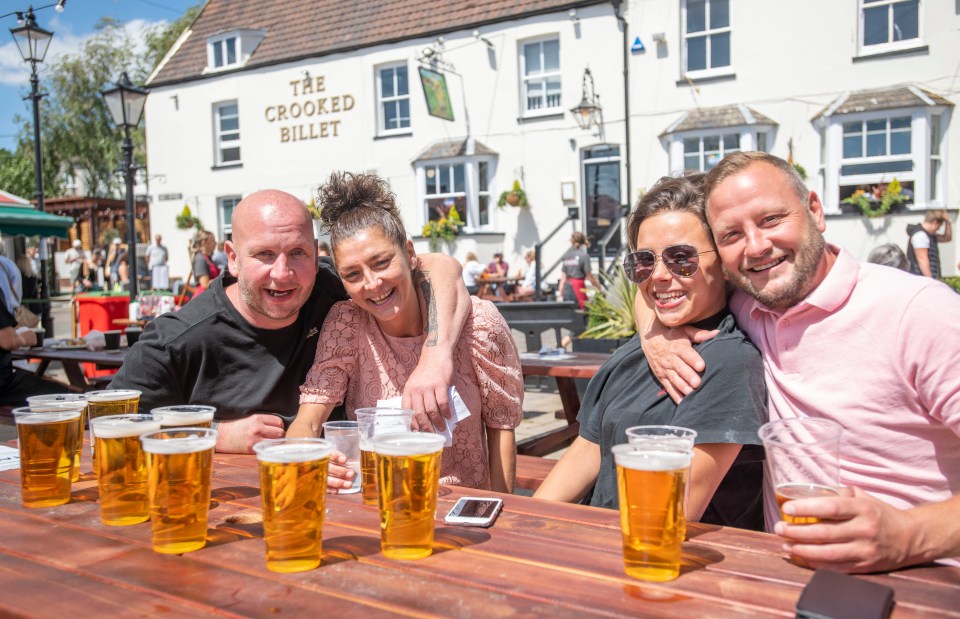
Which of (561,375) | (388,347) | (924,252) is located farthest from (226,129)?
(388,347)

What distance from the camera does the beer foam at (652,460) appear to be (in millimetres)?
1379

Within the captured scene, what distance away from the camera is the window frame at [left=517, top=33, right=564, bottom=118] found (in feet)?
55.5

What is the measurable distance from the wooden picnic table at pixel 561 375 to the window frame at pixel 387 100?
46.0ft

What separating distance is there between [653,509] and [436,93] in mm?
16660

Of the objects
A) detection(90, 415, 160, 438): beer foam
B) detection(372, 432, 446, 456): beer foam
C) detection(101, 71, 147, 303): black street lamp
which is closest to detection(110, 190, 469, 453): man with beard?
detection(90, 415, 160, 438): beer foam

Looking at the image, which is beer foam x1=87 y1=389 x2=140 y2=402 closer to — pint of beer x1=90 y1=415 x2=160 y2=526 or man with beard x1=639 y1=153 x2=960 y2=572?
pint of beer x1=90 y1=415 x2=160 y2=526

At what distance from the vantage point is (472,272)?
15969mm

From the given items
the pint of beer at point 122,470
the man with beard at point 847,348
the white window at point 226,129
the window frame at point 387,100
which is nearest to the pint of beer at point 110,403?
the pint of beer at point 122,470

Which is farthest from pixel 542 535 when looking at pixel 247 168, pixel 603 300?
pixel 247 168

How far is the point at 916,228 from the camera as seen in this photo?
33.5 feet

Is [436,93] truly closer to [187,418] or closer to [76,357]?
[76,357]

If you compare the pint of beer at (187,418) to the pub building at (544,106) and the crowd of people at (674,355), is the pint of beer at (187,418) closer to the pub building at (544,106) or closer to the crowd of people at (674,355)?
the crowd of people at (674,355)

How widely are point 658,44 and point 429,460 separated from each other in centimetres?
1572

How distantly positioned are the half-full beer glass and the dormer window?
21.8 metres
